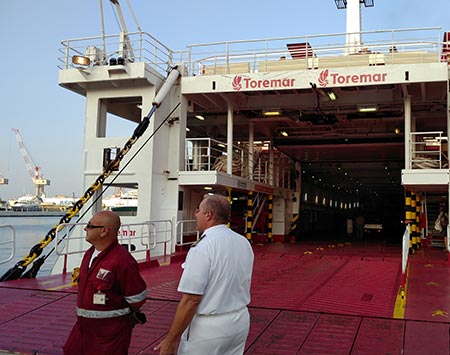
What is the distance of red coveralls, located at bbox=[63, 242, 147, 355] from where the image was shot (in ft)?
9.76

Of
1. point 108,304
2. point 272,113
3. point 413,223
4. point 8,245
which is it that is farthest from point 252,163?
point 8,245

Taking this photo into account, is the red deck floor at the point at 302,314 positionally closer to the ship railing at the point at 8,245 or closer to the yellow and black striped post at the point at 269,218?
the ship railing at the point at 8,245

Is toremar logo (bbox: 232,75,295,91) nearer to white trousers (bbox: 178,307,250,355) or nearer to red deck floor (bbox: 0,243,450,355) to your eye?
red deck floor (bbox: 0,243,450,355)

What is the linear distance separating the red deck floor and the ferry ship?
0.09 ft

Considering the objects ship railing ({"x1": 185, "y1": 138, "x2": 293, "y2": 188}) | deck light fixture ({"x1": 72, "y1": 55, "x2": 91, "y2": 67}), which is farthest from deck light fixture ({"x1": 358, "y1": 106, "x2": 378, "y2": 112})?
deck light fixture ({"x1": 72, "y1": 55, "x2": 91, "y2": 67})

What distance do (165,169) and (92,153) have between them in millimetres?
1981

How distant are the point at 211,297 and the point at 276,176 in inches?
614

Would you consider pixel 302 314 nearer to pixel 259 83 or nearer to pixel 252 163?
pixel 259 83

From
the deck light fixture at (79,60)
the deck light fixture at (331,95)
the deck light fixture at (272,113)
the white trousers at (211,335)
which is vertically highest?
the deck light fixture at (79,60)

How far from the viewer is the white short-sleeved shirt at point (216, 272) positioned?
2562 millimetres

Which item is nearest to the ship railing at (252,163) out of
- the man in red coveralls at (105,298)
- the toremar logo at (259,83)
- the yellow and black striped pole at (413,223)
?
the toremar logo at (259,83)

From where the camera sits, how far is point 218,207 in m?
2.80

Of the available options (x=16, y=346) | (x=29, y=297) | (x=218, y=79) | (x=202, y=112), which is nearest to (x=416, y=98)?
(x=218, y=79)

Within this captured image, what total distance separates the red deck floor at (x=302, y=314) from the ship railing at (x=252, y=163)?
6615 millimetres
